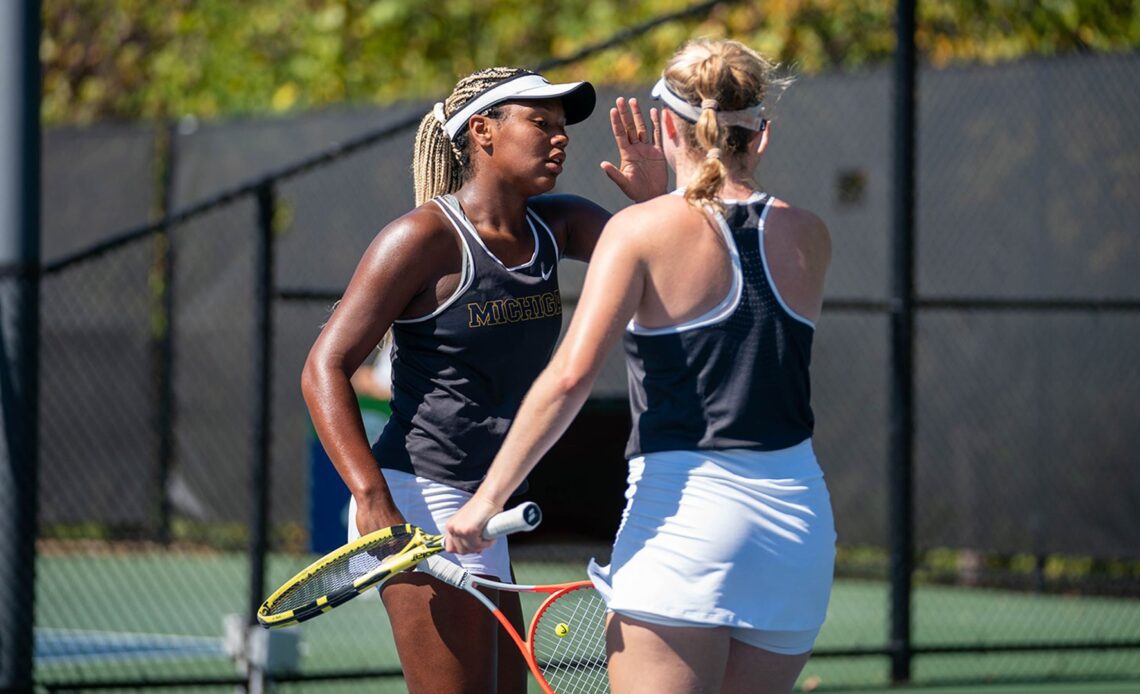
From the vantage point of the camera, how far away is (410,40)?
1223cm

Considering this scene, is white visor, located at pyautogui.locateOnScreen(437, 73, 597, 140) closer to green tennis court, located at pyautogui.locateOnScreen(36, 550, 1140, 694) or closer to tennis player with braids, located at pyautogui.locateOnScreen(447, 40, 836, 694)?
tennis player with braids, located at pyautogui.locateOnScreen(447, 40, 836, 694)

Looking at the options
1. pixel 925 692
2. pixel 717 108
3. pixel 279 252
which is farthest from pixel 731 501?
pixel 279 252

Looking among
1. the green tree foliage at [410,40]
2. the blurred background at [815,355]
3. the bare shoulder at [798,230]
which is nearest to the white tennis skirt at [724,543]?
the bare shoulder at [798,230]

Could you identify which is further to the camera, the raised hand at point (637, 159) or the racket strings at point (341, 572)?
the raised hand at point (637, 159)

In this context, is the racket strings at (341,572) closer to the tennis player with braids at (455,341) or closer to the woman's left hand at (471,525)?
the tennis player with braids at (455,341)

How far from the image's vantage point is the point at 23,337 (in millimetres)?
5684

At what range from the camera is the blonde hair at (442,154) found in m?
3.84

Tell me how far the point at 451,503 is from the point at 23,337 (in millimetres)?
2484

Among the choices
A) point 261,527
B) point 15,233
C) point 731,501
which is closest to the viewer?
point 731,501

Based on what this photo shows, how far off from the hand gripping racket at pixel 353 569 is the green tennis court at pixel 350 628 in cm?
286

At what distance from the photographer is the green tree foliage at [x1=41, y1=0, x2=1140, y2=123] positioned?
10289 mm

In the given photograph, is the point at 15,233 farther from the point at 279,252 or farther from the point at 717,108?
the point at 279,252

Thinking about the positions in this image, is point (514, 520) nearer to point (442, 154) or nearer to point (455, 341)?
point (455, 341)

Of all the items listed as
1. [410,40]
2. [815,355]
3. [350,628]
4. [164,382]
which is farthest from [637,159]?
[410,40]
